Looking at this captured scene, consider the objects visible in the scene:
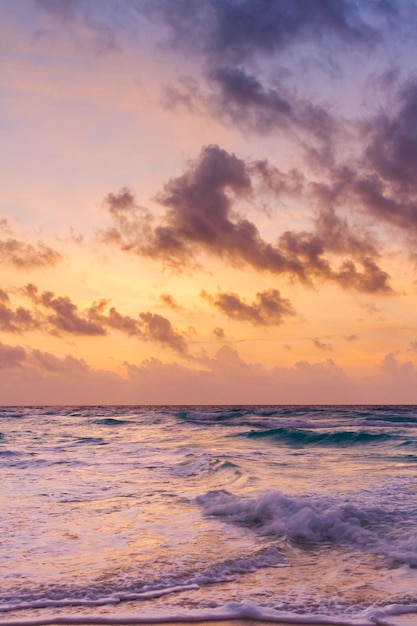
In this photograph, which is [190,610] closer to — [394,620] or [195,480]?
[394,620]

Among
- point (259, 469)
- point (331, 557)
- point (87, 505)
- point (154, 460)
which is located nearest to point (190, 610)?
point (331, 557)

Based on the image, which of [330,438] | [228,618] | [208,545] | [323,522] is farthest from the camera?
[330,438]

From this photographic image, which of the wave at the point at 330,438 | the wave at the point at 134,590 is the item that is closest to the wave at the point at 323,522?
the wave at the point at 134,590

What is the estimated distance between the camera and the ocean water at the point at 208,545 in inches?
224

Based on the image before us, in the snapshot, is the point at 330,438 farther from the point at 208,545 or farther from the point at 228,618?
the point at 228,618

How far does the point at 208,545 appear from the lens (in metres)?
8.24

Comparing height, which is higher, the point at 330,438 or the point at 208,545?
the point at 208,545

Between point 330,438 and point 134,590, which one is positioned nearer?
point 134,590

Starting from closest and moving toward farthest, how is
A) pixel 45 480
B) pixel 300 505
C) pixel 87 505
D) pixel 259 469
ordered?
pixel 300 505, pixel 87 505, pixel 45 480, pixel 259 469

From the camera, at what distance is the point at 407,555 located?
776 cm

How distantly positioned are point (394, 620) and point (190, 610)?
2.01m

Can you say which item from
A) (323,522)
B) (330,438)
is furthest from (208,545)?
(330,438)

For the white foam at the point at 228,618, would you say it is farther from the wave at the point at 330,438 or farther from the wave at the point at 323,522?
the wave at the point at 330,438

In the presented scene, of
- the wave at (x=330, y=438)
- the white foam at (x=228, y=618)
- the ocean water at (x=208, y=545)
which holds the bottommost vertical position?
the wave at (x=330, y=438)
